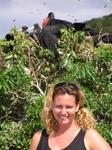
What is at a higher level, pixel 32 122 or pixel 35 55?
pixel 35 55

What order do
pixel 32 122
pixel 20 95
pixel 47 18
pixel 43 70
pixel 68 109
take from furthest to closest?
pixel 47 18 → pixel 43 70 → pixel 20 95 → pixel 32 122 → pixel 68 109

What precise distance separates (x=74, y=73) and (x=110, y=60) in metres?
0.50

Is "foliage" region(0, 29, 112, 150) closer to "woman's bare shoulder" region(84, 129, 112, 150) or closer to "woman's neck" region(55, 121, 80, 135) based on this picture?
"woman's neck" region(55, 121, 80, 135)

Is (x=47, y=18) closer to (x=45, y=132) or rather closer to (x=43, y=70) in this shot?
(x=43, y=70)

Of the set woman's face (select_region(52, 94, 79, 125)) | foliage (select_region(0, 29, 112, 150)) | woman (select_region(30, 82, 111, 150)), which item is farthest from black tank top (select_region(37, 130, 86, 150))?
foliage (select_region(0, 29, 112, 150))

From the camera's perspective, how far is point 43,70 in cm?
620

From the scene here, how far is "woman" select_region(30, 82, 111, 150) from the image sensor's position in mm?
3332

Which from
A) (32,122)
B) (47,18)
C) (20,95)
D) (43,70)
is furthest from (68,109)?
(47,18)

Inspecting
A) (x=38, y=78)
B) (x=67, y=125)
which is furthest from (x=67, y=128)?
(x=38, y=78)

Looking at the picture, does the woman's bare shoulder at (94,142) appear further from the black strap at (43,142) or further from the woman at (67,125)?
the black strap at (43,142)

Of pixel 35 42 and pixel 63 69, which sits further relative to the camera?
pixel 35 42

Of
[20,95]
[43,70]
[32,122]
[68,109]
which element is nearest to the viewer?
[68,109]

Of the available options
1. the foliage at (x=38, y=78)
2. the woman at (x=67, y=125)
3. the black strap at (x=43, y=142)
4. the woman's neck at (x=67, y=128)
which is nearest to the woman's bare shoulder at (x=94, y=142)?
the woman at (x=67, y=125)

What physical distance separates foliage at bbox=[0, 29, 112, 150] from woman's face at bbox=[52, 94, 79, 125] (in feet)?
5.98
